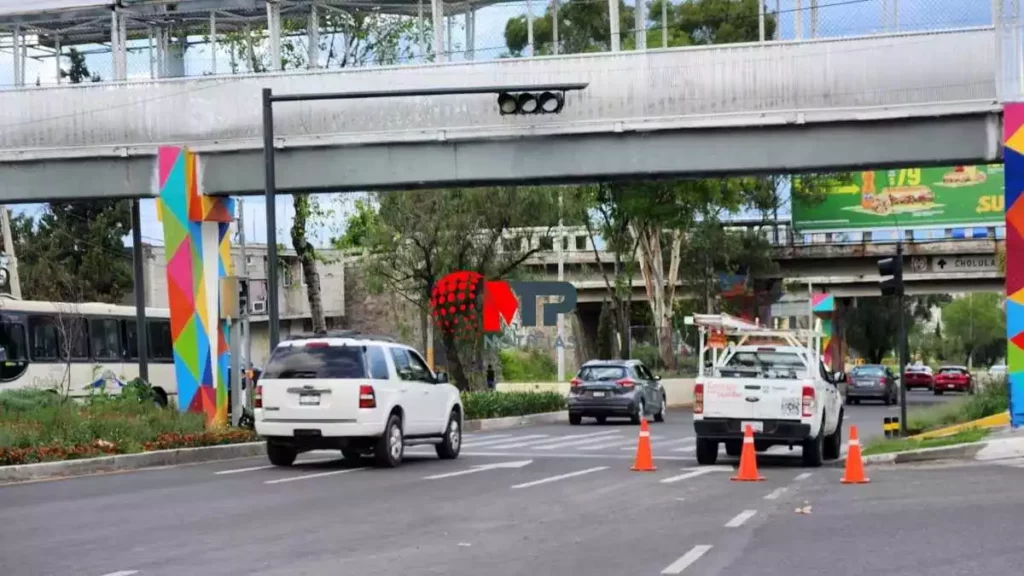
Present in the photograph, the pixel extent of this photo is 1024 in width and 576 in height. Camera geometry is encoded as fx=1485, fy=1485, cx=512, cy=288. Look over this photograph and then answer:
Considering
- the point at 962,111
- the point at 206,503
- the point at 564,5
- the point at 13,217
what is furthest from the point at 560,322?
the point at 206,503

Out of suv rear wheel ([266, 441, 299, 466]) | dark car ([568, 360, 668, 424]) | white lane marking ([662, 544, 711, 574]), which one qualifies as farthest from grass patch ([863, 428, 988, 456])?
dark car ([568, 360, 668, 424])

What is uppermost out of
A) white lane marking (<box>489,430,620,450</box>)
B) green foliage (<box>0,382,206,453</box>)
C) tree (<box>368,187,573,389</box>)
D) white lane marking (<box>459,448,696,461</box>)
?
tree (<box>368,187,573,389</box>)

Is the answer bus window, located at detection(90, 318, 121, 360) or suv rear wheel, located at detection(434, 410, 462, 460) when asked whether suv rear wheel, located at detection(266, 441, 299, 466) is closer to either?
suv rear wheel, located at detection(434, 410, 462, 460)

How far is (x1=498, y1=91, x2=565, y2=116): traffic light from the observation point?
88.4ft

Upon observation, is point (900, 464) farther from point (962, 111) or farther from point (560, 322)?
point (560, 322)

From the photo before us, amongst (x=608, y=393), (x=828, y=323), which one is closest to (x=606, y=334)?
(x=828, y=323)

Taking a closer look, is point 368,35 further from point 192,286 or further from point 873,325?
point 873,325

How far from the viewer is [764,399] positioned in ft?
68.5

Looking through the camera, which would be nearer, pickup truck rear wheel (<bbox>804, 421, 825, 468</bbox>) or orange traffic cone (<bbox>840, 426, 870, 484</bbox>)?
orange traffic cone (<bbox>840, 426, 870, 484</bbox>)

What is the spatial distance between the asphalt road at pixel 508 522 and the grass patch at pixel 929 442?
59.4 inches

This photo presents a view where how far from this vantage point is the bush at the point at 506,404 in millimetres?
38312

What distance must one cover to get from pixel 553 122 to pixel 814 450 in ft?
30.6

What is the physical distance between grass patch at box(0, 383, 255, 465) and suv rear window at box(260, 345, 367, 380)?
308 centimetres

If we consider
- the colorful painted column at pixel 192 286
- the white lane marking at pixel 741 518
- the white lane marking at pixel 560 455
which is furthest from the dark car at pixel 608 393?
the white lane marking at pixel 741 518
